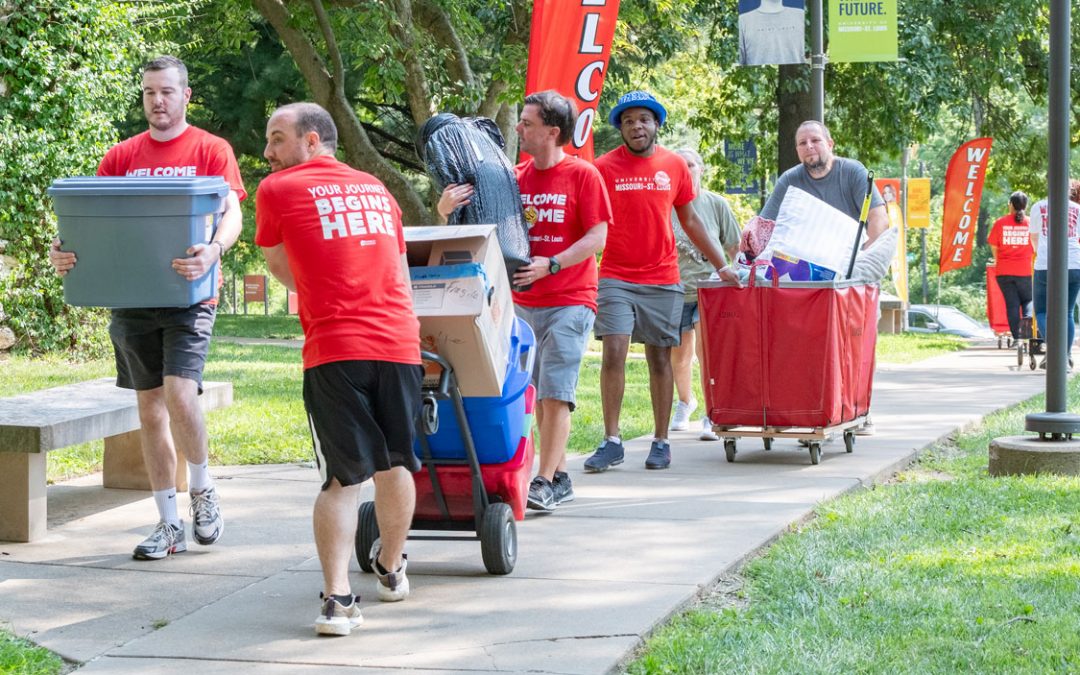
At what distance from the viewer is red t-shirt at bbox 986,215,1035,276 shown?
15758 millimetres

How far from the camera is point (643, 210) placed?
777 cm

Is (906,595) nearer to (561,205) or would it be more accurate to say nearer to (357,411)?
(357,411)

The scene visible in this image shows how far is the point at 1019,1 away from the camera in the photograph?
21.5 meters

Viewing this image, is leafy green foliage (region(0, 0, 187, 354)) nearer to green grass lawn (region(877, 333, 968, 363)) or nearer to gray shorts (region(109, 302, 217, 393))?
gray shorts (region(109, 302, 217, 393))

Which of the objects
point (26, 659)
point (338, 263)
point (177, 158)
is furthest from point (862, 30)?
point (26, 659)

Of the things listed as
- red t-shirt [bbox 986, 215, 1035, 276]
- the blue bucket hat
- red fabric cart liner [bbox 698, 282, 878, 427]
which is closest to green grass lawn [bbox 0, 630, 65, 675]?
the blue bucket hat

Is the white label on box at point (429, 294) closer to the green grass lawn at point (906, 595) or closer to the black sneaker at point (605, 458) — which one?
the green grass lawn at point (906, 595)

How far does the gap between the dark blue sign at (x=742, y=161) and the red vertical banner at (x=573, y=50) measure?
15.4 m

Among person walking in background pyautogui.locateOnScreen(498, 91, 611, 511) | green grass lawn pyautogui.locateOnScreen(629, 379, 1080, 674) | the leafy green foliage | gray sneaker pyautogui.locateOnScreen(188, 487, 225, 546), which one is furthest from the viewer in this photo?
the leafy green foliage

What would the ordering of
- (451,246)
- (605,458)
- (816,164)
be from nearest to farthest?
(451,246) → (605,458) → (816,164)

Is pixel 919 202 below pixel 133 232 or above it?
above

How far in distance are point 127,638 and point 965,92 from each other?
2022cm

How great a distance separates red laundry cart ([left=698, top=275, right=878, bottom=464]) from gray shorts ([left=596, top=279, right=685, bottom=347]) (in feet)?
1.21

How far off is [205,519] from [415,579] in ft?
3.57
